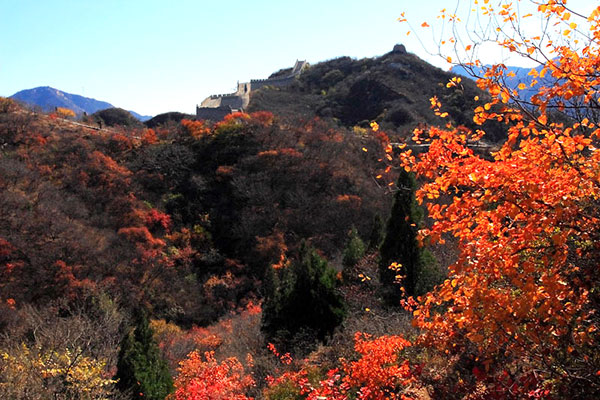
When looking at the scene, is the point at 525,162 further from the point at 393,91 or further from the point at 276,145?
the point at 393,91

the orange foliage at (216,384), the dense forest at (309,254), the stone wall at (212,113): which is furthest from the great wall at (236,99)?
the orange foliage at (216,384)

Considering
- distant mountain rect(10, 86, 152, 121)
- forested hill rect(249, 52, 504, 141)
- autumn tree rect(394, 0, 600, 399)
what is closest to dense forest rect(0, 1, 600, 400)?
autumn tree rect(394, 0, 600, 399)

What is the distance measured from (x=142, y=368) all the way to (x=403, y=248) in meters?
8.68

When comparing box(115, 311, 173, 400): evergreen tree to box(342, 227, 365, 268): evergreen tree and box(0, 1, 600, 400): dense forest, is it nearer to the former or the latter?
box(0, 1, 600, 400): dense forest

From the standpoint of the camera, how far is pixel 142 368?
1252cm

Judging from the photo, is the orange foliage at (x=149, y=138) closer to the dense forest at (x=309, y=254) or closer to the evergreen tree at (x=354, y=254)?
the dense forest at (x=309, y=254)

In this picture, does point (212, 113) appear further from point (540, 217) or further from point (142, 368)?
point (540, 217)

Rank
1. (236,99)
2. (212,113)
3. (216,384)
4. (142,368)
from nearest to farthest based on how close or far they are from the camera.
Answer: (216,384)
(142,368)
(212,113)
(236,99)

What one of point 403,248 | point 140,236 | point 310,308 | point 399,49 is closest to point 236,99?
point 399,49

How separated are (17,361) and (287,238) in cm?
1821

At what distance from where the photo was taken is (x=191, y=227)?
29562 millimetres

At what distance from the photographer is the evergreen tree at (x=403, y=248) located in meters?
13.8

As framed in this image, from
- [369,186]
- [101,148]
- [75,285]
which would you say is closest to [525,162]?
[75,285]

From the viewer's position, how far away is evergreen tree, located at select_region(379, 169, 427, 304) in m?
13.8
